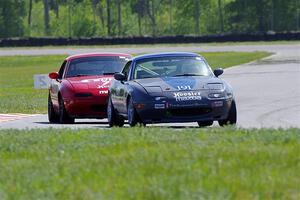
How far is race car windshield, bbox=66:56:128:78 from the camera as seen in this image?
2159 cm

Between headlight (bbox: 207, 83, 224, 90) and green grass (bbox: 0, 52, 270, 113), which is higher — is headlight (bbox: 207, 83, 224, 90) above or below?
above

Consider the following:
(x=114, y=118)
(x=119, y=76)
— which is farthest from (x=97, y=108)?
(x=119, y=76)

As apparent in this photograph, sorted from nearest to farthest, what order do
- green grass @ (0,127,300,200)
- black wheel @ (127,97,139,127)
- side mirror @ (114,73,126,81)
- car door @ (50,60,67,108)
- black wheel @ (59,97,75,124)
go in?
green grass @ (0,127,300,200)
black wheel @ (127,97,139,127)
side mirror @ (114,73,126,81)
black wheel @ (59,97,75,124)
car door @ (50,60,67,108)

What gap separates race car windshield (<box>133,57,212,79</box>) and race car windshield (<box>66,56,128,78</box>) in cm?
340

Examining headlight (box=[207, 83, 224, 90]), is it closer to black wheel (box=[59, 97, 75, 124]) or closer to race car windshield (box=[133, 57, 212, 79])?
race car windshield (box=[133, 57, 212, 79])

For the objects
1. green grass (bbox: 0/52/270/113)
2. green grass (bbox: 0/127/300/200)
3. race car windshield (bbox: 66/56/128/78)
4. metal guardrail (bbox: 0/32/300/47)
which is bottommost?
metal guardrail (bbox: 0/32/300/47)

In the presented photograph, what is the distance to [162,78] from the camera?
17.4 meters

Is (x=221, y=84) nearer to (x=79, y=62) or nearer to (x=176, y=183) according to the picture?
(x=79, y=62)

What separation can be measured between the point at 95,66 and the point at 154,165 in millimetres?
12511

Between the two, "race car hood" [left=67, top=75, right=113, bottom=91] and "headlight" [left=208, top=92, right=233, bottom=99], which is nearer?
"headlight" [left=208, top=92, right=233, bottom=99]

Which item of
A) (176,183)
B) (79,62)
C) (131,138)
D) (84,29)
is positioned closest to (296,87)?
(79,62)

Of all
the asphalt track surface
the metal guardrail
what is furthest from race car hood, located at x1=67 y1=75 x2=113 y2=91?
the metal guardrail

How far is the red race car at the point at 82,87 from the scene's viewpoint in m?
20.3

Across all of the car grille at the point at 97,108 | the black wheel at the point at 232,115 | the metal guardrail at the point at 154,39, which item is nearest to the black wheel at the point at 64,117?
the car grille at the point at 97,108
